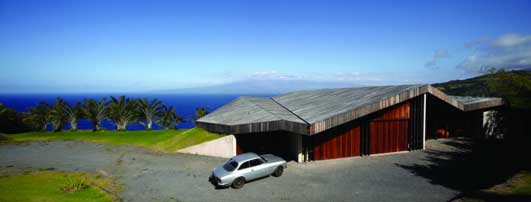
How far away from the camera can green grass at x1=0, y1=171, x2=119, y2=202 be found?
50.0ft

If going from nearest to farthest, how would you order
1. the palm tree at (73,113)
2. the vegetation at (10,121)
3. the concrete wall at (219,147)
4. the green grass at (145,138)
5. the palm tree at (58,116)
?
1. the concrete wall at (219,147)
2. the green grass at (145,138)
3. the vegetation at (10,121)
4. the palm tree at (58,116)
5. the palm tree at (73,113)

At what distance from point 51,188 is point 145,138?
2012 centimetres

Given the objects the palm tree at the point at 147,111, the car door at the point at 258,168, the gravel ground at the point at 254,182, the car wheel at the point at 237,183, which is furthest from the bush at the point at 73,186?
the palm tree at the point at 147,111

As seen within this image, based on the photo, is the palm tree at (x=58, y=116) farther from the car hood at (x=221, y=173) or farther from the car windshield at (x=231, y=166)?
the car windshield at (x=231, y=166)

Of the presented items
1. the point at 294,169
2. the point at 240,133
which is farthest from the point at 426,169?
the point at 240,133

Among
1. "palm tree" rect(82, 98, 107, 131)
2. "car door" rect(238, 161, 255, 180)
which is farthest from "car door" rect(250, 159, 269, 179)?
"palm tree" rect(82, 98, 107, 131)

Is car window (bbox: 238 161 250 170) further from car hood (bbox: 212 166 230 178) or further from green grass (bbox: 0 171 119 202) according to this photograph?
green grass (bbox: 0 171 119 202)

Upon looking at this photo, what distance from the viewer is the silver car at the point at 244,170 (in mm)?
16578

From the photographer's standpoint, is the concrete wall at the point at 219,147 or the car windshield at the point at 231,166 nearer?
the car windshield at the point at 231,166

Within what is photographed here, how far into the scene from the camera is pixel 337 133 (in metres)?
23.1

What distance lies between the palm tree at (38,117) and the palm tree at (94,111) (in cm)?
619

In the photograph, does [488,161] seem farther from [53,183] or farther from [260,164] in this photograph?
[53,183]

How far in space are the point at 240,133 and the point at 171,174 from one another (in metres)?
6.84

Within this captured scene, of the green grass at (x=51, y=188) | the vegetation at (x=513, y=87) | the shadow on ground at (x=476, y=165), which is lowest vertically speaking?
the green grass at (x=51, y=188)
